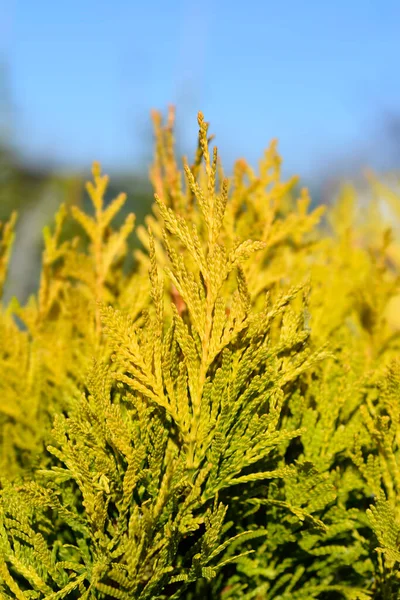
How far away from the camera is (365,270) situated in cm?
249

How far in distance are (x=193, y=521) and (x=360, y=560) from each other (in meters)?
0.59

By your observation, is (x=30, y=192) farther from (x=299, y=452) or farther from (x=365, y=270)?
(x=299, y=452)

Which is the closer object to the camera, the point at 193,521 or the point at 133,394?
the point at 193,521

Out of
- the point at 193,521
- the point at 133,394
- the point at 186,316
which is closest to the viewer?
the point at 193,521

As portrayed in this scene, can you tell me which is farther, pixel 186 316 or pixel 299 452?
pixel 186 316

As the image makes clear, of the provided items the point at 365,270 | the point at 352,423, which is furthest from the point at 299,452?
the point at 365,270

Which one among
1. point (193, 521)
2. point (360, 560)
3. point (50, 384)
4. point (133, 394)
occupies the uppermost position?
point (50, 384)

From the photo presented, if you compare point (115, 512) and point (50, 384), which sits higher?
point (50, 384)

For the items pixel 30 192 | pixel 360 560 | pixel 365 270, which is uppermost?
pixel 30 192

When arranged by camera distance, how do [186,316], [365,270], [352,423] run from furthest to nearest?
1. [365,270]
2. [186,316]
3. [352,423]

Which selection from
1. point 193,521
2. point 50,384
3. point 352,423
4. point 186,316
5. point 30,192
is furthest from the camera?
point 30,192

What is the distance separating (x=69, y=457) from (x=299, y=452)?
0.64 meters

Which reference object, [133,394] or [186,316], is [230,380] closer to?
[133,394]

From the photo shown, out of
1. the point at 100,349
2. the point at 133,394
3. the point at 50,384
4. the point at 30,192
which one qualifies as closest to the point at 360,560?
the point at 133,394
